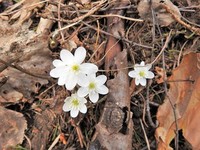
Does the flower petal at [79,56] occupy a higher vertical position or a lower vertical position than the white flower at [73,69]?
higher

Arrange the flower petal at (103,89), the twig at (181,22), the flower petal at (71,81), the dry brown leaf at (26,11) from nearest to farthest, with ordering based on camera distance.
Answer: the flower petal at (71,81), the flower petal at (103,89), the twig at (181,22), the dry brown leaf at (26,11)

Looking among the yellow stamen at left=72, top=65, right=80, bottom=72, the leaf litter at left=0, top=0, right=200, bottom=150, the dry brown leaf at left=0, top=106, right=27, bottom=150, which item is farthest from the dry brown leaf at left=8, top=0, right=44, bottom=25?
the yellow stamen at left=72, top=65, right=80, bottom=72

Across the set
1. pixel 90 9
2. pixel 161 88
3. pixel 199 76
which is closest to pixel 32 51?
pixel 90 9

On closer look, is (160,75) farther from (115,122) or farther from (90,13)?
(90,13)

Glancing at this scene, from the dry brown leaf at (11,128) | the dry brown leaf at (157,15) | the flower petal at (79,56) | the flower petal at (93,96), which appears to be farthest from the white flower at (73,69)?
the dry brown leaf at (157,15)

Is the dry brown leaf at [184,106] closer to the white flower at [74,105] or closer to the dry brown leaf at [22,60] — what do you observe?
the white flower at [74,105]

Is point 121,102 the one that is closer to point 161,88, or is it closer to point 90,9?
point 161,88

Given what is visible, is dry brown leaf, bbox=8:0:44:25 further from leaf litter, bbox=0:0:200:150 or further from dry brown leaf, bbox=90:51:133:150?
dry brown leaf, bbox=90:51:133:150
